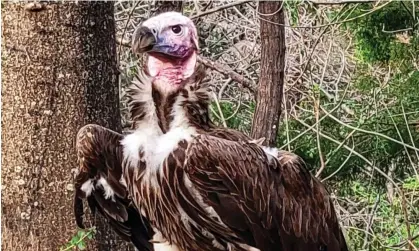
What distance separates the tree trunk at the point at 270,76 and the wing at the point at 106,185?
855mm

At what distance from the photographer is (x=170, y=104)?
5.16ft

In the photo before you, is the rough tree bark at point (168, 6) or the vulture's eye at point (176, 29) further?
the rough tree bark at point (168, 6)

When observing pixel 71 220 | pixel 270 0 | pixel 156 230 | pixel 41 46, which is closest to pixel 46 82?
pixel 41 46

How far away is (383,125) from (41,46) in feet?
6.50

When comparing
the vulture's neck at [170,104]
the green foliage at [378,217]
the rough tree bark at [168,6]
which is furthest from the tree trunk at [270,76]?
the green foliage at [378,217]

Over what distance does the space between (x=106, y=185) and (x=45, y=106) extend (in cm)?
42

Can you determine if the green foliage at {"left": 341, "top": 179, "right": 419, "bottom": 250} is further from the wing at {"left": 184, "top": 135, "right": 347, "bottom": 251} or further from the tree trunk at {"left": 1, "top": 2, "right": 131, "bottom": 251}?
the wing at {"left": 184, "top": 135, "right": 347, "bottom": 251}

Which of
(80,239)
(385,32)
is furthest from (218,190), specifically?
(385,32)

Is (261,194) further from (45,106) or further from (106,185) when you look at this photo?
(45,106)

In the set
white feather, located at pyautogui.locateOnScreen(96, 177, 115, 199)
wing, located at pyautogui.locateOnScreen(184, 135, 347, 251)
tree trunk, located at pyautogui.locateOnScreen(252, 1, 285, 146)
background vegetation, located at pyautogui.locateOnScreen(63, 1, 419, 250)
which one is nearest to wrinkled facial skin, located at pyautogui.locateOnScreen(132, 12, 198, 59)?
wing, located at pyautogui.locateOnScreen(184, 135, 347, 251)

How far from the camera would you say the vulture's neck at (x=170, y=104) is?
157cm

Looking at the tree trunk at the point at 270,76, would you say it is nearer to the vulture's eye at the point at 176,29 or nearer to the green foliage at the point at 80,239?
the green foliage at the point at 80,239

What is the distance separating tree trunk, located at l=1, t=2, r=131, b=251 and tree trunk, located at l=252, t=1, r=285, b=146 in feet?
2.17

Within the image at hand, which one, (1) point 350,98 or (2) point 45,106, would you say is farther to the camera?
(1) point 350,98
